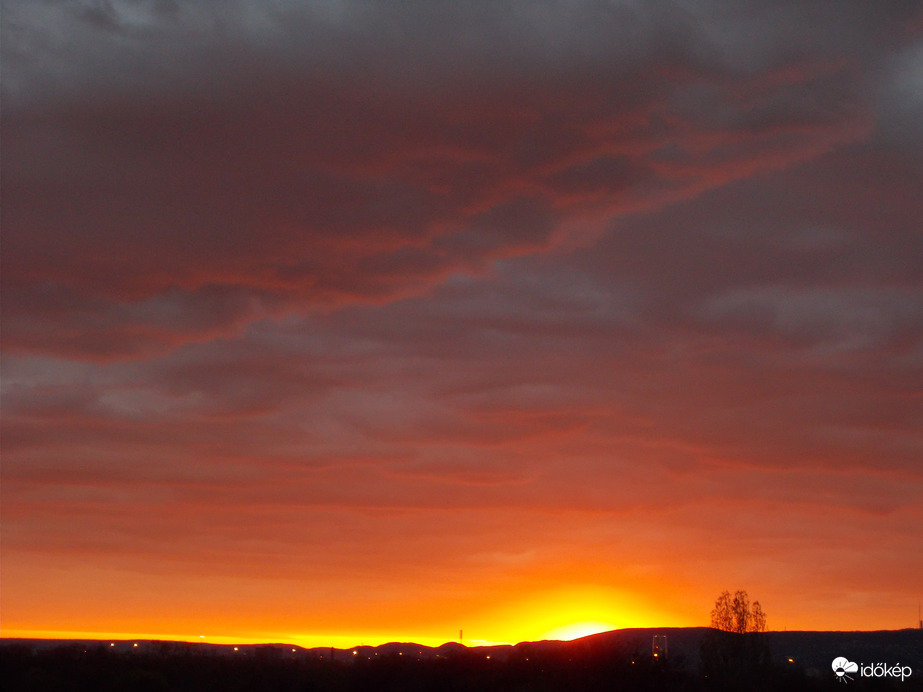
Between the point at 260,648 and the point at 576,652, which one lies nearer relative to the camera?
the point at 576,652

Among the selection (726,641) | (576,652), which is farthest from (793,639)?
(576,652)

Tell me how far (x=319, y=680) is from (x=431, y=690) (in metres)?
8.56

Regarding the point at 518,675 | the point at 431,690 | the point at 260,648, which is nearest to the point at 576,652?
the point at 518,675

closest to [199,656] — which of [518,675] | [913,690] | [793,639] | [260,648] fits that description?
[260,648]

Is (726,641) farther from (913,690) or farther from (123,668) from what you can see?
(123,668)

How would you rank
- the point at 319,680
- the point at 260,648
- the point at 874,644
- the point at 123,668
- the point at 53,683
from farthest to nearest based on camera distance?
the point at 874,644 → the point at 260,648 → the point at 319,680 → the point at 123,668 → the point at 53,683

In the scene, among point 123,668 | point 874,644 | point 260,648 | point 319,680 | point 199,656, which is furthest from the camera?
point 874,644

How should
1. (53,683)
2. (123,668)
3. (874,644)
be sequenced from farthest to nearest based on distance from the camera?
(874,644) < (123,668) < (53,683)

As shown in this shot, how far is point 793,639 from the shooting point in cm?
13762

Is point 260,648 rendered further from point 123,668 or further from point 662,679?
point 662,679

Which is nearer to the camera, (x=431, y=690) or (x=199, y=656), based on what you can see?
(x=431, y=690)

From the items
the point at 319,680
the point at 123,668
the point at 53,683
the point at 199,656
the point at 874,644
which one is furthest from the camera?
the point at 874,644

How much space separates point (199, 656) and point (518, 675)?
2891 centimetres

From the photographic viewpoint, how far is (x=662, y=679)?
69312 mm
